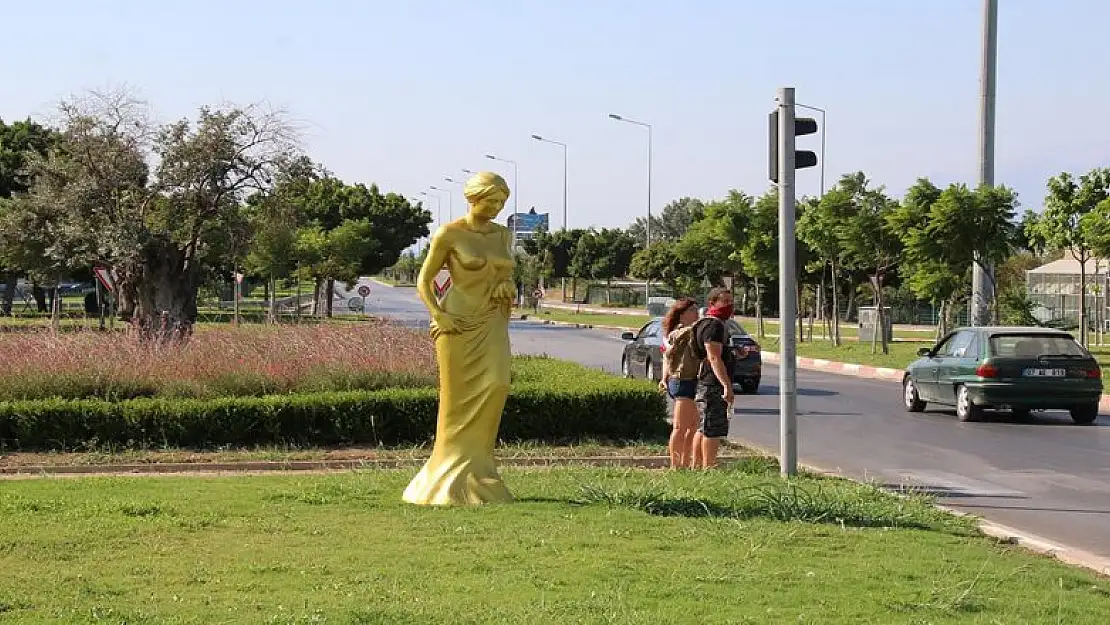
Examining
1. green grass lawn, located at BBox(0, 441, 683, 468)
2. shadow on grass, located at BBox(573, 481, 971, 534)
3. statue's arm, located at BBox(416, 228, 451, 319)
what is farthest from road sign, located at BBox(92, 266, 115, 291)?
shadow on grass, located at BBox(573, 481, 971, 534)

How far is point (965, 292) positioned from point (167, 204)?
2190 centimetres

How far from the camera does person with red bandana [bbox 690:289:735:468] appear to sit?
11.3 metres

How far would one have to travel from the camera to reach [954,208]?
1080 inches

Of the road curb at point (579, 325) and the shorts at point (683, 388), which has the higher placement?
the shorts at point (683, 388)

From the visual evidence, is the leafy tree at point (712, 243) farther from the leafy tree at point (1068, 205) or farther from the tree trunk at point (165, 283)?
the tree trunk at point (165, 283)

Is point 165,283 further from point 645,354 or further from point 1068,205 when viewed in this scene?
point 1068,205

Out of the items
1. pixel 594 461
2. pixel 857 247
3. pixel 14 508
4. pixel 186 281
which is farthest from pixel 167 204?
pixel 14 508

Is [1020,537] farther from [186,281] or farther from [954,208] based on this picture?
[186,281]

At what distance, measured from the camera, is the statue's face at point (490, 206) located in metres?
9.36

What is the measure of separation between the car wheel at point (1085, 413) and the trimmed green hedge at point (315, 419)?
6464 mm

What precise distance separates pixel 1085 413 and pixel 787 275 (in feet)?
29.5

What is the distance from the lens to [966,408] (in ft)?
61.2

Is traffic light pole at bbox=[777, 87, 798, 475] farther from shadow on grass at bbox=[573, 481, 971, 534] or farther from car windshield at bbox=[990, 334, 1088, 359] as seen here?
car windshield at bbox=[990, 334, 1088, 359]

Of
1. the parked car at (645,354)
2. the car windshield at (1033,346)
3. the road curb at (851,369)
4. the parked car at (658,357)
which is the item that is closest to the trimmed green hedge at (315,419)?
the car windshield at (1033,346)
